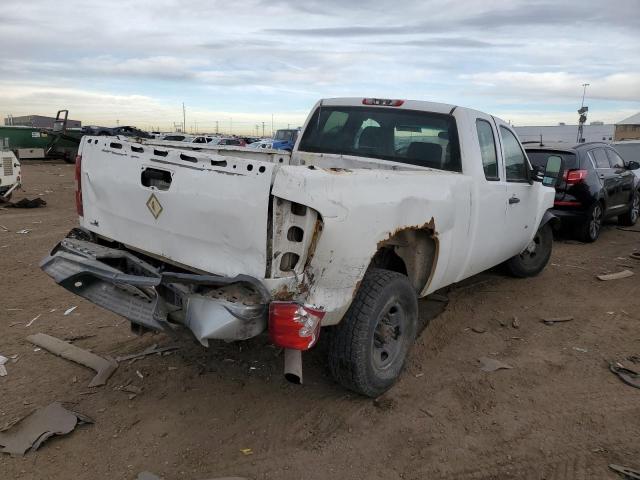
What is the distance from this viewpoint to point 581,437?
3.13 metres

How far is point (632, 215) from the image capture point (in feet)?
35.1

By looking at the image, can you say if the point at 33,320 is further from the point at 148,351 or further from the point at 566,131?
the point at 566,131

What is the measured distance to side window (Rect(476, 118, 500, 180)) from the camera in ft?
14.6

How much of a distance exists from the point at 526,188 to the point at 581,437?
9.18 ft

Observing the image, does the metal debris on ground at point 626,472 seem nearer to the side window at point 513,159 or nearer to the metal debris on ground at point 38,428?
the side window at point 513,159

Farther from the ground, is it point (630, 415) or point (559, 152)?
point (559, 152)

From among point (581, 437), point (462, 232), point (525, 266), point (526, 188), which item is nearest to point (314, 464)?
point (581, 437)

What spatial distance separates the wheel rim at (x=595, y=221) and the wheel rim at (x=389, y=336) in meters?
6.46

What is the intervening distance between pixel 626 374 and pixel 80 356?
4201 mm

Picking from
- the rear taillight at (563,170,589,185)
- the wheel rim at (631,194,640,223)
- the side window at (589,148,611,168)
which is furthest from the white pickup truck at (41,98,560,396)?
the wheel rim at (631,194,640,223)

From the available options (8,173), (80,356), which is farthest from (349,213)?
(8,173)

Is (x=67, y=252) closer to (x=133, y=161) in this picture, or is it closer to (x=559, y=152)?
(x=133, y=161)

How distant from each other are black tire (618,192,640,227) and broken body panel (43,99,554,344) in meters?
8.30

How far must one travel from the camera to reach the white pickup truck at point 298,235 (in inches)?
107
